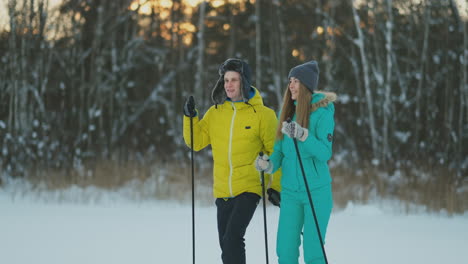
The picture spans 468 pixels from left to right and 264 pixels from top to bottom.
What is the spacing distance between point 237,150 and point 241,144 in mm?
47

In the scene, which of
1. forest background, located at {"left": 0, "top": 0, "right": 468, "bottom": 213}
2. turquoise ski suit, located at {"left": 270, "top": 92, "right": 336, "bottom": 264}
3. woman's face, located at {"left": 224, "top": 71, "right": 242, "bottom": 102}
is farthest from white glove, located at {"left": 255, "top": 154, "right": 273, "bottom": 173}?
forest background, located at {"left": 0, "top": 0, "right": 468, "bottom": 213}

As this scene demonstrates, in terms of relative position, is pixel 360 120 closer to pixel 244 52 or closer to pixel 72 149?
pixel 244 52

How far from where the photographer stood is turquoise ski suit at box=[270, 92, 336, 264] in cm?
325

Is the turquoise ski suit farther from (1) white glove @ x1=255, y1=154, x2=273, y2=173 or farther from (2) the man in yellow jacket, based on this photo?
(2) the man in yellow jacket

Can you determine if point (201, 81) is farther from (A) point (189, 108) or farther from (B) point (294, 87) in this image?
(B) point (294, 87)

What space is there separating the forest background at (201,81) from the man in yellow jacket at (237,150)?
5592 mm

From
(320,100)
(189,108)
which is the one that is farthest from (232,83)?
(320,100)

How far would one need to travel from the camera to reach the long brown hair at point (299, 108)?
10.8 ft

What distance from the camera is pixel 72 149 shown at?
10898mm

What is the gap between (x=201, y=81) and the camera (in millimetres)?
11094

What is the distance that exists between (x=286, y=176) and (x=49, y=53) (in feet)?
28.9

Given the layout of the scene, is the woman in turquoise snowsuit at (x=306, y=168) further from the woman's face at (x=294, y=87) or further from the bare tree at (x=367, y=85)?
the bare tree at (x=367, y=85)

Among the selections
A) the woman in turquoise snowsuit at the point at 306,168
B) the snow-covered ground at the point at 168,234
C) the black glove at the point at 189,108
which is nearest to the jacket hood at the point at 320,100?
the woman in turquoise snowsuit at the point at 306,168


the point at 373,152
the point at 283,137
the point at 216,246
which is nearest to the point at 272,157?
the point at 283,137
